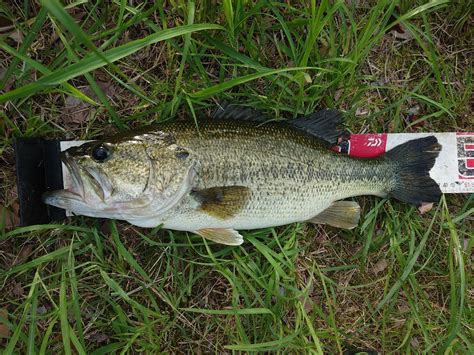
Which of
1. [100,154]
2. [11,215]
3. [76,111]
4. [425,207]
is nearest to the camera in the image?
[100,154]

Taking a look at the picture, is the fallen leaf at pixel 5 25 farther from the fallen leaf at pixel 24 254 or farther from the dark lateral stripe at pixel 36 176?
the fallen leaf at pixel 24 254

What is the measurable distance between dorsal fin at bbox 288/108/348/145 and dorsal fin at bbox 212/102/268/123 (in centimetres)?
26

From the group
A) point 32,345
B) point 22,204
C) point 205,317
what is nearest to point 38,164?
point 22,204

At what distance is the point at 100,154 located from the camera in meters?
2.61

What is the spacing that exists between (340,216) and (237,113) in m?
1.08

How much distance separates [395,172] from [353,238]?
23.9 inches

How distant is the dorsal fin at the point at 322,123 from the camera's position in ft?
10.2

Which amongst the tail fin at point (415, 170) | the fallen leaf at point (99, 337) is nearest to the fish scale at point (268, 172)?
the tail fin at point (415, 170)

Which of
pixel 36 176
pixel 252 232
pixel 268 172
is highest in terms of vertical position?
pixel 36 176

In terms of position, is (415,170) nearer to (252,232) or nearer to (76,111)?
(252,232)

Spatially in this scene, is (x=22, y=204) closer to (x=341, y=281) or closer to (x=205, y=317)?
(x=205, y=317)

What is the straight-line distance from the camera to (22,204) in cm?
276

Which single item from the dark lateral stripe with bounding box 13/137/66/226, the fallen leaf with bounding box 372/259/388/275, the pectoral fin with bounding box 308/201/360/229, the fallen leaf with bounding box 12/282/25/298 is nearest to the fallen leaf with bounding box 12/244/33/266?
the fallen leaf with bounding box 12/282/25/298

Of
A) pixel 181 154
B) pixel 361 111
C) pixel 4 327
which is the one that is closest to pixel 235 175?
pixel 181 154
